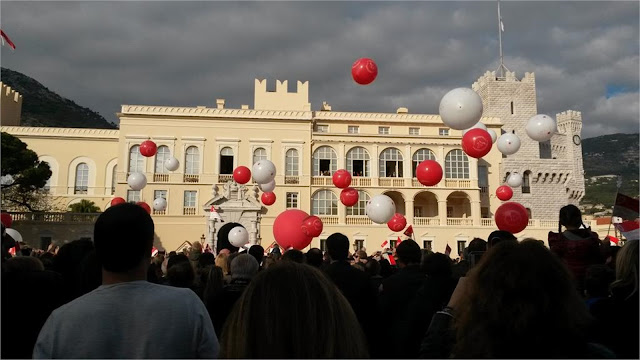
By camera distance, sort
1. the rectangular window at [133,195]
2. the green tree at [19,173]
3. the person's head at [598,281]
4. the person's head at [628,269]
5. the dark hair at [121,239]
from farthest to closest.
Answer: the rectangular window at [133,195] < the green tree at [19,173] < the person's head at [598,281] < the person's head at [628,269] < the dark hair at [121,239]

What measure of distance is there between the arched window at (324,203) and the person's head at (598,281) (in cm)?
3358

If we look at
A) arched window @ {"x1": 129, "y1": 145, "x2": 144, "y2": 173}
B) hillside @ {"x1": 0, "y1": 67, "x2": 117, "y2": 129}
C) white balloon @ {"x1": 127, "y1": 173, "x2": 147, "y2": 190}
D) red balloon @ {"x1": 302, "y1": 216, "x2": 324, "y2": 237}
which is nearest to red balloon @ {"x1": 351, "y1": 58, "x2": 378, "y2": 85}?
red balloon @ {"x1": 302, "y1": 216, "x2": 324, "y2": 237}

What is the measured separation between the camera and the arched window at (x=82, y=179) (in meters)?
40.1

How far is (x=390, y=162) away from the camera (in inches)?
1554

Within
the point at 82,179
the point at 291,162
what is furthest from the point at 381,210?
the point at 82,179

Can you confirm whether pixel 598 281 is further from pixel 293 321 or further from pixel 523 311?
pixel 293 321

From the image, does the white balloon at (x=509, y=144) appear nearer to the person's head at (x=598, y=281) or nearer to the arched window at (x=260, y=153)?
the person's head at (x=598, y=281)

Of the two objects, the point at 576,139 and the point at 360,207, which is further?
the point at 576,139

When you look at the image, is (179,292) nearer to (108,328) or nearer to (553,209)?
(108,328)

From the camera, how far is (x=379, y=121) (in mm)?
40625

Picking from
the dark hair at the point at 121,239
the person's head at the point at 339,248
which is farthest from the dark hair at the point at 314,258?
the dark hair at the point at 121,239

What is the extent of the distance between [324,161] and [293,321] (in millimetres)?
37232

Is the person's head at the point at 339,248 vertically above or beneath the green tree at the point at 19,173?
beneath

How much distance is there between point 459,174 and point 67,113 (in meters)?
101
